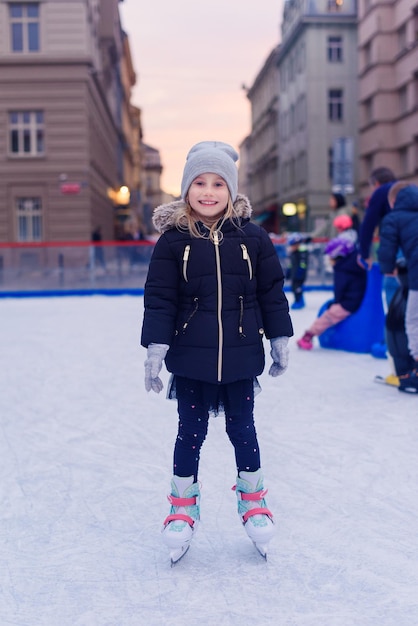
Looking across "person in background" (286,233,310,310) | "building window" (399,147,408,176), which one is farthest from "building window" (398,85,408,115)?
"person in background" (286,233,310,310)

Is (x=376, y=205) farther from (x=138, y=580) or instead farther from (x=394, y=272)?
(x=138, y=580)

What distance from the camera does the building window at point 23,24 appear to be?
81.0 feet

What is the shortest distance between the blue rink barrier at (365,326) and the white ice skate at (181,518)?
16.5 feet

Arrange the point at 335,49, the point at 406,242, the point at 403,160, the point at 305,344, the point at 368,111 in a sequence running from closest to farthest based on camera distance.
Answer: the point at 406,242 → the point at 305,344 → the point at 403,160 → the point at 368,111 → the point at 335,49

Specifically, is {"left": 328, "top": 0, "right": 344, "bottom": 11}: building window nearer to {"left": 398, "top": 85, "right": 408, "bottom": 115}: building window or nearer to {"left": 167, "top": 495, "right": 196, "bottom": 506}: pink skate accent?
{"left": 398, "top": 85, "right": 408, "bottom": 115}: building window

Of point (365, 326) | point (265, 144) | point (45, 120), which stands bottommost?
point (365, 326)

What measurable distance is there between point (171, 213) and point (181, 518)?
3.38 ft

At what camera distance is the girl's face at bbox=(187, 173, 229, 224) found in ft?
9.07

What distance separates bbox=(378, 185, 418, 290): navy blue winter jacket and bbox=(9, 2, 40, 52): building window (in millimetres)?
21500

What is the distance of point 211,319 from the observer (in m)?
2.70

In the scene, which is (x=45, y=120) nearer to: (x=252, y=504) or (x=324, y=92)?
(x=324, y=92)

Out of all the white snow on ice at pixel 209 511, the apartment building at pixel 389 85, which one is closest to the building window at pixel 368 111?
the apartment building at pixel 389 85

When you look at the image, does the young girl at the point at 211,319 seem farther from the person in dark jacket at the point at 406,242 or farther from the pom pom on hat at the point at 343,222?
the pom pom on hat at the point at 343,222

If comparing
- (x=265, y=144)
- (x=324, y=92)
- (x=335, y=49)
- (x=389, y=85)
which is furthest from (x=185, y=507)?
(x=265, y=144)
